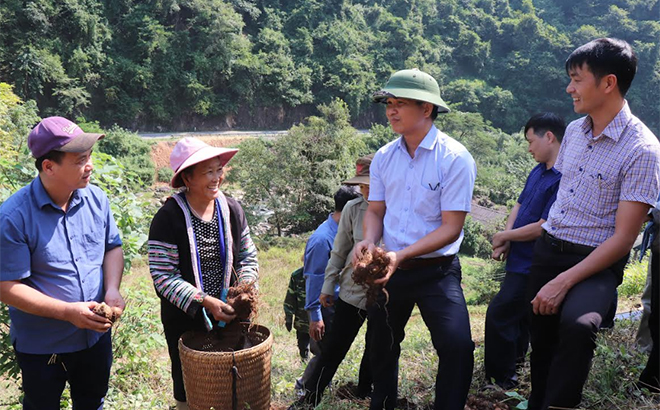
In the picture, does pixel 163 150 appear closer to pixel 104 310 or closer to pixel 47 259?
pixel 47 259

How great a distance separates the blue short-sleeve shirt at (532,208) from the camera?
339 cm

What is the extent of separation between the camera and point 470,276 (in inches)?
782

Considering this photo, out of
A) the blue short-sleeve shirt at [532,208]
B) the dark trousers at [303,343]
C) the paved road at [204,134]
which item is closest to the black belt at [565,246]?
the blue short-sleeve shirt at [532,208]

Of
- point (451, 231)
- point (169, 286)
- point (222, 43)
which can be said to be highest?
point (222, 43)

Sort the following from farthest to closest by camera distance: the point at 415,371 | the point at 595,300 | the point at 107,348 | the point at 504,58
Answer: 1. the point at 504,58
2. the point at 415,371
3. the point at 107,348
4. the point at 595,300

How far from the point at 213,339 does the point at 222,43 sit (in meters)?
41.1

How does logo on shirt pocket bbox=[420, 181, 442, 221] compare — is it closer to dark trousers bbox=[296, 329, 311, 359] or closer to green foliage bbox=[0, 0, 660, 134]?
dark trousers bbox=[296, 329, 311, 359]

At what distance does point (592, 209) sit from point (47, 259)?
2421 mm

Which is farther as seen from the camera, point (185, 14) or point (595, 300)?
point (185, 14)

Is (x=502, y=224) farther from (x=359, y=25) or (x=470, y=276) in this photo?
(x=359, y=25)

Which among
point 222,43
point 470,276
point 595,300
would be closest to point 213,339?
point 595,300

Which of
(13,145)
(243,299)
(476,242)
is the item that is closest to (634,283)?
(243,299)

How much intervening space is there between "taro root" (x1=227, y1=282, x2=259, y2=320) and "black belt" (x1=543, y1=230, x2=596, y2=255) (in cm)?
145

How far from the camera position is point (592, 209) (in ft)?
7.62
